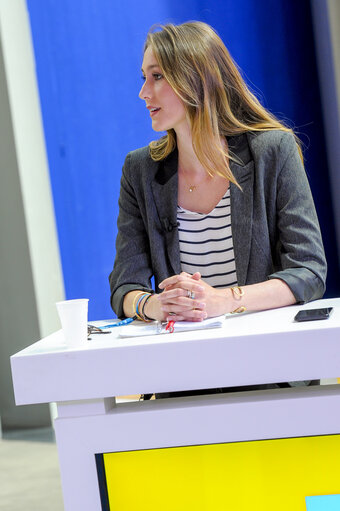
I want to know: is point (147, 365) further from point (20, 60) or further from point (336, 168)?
point (20, 60)

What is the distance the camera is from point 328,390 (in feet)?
3.75

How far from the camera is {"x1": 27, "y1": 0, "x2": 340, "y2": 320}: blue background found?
3150 millimetres

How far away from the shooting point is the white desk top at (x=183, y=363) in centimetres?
109

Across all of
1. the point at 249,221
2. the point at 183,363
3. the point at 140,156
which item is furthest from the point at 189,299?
the point at 140,156

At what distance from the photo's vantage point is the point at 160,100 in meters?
1.79

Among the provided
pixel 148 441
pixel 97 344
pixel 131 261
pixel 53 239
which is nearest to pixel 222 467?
pixel 148 441

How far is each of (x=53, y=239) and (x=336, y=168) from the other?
1.52 metres

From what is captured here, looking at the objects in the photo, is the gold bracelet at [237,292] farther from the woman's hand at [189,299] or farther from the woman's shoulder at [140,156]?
the woman's shoulder at [140,156]

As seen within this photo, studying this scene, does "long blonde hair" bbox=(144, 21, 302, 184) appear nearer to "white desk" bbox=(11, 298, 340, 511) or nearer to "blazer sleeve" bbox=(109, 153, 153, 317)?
"blazer sleeve" bbox=(109, 153, 153, 317)

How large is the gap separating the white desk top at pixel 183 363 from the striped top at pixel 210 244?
0.62m

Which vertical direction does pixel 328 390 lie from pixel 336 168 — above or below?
below

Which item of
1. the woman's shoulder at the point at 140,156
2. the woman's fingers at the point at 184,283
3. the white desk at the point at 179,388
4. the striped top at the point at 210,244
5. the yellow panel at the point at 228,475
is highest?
the woman's shoulder at the point at 140,156

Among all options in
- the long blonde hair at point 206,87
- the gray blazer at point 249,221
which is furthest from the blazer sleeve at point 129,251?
the long blonde hair at point 206,87

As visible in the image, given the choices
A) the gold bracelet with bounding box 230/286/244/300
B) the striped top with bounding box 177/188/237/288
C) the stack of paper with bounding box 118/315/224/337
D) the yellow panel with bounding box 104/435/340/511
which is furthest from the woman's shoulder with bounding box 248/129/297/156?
the yellow panel with bounding box 104/435/340/511
